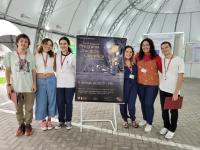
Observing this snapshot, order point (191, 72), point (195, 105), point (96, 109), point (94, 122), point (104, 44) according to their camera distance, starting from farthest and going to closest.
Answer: point (191, 72), point (195, 105), point (96, 109), point (94, 122), point (104, 44)

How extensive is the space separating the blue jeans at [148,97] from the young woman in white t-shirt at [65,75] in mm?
1274

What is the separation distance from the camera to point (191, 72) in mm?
16766

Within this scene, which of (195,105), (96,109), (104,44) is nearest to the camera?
(104,44)

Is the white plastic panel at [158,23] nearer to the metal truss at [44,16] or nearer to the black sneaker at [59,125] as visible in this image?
the metal truss at [44,16]

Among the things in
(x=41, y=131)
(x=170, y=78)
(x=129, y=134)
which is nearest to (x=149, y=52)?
(x=170, y=78)

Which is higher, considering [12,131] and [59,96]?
[59,96]

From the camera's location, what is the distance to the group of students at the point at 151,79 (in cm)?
392

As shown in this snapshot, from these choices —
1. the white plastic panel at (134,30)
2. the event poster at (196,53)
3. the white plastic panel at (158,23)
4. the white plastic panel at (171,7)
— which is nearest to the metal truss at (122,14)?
the white plastic panel at (134,30)

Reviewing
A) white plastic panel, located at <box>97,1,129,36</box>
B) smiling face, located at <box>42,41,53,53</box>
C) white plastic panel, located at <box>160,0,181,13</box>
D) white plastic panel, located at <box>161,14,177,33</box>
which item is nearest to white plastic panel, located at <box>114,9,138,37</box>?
white plastic panel, located at <box>97,1,129,36</box>

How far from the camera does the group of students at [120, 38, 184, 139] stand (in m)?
3.92

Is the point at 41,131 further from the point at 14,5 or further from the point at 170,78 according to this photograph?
the point at 14,5

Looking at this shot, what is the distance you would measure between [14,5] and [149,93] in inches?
388

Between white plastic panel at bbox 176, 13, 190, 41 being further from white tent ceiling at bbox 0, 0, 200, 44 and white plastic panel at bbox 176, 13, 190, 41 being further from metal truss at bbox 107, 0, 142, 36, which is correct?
metal truss at bbox 107, 0, 142, 36

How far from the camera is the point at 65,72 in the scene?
166 inches
